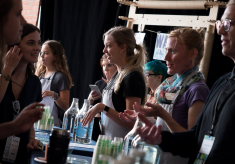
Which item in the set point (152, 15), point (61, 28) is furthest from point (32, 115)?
point (61, 28)

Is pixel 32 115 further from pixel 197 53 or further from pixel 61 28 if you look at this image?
pixel 61 28

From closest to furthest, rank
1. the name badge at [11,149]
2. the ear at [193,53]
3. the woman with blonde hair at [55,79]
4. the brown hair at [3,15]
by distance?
the brown hair at [3,15]
the name badge at [11,149]
the ear at [193,53]
the woman with blonde hair at [55,79]

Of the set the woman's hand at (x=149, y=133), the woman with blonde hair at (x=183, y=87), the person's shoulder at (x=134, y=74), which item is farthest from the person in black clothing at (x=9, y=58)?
the person's shoulder at (x=134, y=74)

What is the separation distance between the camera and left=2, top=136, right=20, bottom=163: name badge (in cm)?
153

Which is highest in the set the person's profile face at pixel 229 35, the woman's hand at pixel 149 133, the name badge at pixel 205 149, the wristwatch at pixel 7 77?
the person's profile face at pixel 229 35

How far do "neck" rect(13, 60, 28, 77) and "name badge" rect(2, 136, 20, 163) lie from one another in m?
0.48

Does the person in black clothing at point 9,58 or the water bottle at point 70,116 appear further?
the water bottle at point 70,116

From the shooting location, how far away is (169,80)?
2023 millimetres

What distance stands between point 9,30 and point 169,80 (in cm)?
117

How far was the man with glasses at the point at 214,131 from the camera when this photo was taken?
1212 millimetres

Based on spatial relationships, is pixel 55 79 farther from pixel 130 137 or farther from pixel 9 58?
pixel 130 137

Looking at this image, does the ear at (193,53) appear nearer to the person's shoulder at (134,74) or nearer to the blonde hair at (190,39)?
the blonde hair at (190,39)

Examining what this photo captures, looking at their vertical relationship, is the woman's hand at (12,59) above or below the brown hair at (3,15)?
below

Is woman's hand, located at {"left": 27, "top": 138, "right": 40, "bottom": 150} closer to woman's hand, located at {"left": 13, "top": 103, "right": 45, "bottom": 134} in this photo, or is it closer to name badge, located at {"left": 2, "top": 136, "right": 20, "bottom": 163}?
name badge, located at {"left": 2, "top": 136, "right": 20, "bottom": 163}
